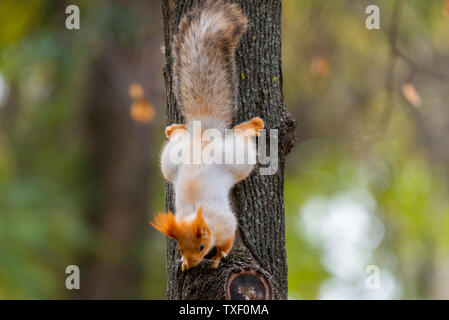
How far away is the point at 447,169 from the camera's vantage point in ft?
25.8

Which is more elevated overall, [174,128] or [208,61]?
[208,61]

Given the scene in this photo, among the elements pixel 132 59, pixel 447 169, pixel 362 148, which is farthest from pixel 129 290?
pixel 447 169

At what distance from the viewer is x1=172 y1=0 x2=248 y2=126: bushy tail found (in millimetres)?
2402

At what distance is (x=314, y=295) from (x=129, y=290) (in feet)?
11.6

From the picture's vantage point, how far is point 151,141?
7.61 metres

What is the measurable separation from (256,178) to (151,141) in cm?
538

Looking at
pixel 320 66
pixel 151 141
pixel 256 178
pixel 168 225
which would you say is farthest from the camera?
pixel 151 141

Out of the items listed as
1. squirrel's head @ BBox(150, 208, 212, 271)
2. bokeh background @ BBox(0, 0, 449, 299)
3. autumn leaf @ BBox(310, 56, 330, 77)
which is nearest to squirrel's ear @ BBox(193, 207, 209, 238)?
squirrel's head @ BBox(150, 208, 212, 271)

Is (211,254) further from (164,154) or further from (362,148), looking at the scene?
(362,148)

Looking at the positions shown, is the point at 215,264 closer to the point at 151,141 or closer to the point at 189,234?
the point at 189,234

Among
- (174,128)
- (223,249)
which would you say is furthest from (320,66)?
(223,249)

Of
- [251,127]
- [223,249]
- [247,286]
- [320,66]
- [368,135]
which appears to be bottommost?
[247,286]

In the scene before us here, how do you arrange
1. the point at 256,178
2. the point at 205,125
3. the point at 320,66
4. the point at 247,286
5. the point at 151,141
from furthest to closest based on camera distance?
the point at 151,141, the point at 320,66, the point at 205,125, the point at 256,178, the point at 247,286

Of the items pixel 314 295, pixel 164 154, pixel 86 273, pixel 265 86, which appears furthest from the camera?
pixel 314 295
